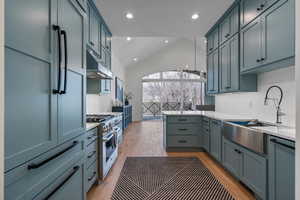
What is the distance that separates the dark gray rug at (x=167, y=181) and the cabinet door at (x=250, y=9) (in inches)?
93.7

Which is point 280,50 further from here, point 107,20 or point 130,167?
point 107,20

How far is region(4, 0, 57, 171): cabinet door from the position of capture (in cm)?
76

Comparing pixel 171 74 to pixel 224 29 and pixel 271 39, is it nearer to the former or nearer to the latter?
pixel 224 29

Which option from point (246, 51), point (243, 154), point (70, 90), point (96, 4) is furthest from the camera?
point (96, 4)

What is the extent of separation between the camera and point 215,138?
3.27 meters

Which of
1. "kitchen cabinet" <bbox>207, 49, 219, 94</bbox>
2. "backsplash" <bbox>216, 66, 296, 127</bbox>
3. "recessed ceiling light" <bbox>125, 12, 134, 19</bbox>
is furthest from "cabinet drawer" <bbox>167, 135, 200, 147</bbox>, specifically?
"recessed ceiling light" <bbox>125, 12, 134, 19</bbox>

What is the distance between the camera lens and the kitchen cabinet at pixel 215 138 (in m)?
3.09

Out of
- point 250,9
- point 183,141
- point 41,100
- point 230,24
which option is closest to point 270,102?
point 250,9

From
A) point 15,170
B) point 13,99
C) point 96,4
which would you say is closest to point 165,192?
point 15,170

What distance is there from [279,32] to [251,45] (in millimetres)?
Answer: 580

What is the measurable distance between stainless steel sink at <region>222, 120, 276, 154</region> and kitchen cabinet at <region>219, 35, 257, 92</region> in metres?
0.62

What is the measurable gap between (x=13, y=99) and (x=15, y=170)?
1.03ft

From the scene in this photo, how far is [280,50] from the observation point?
1934 mm

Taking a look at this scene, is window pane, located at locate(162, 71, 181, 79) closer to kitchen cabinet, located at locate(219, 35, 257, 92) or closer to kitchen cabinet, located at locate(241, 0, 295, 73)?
kitchen cabinet, located at locate(219, 35, 257, 92)
